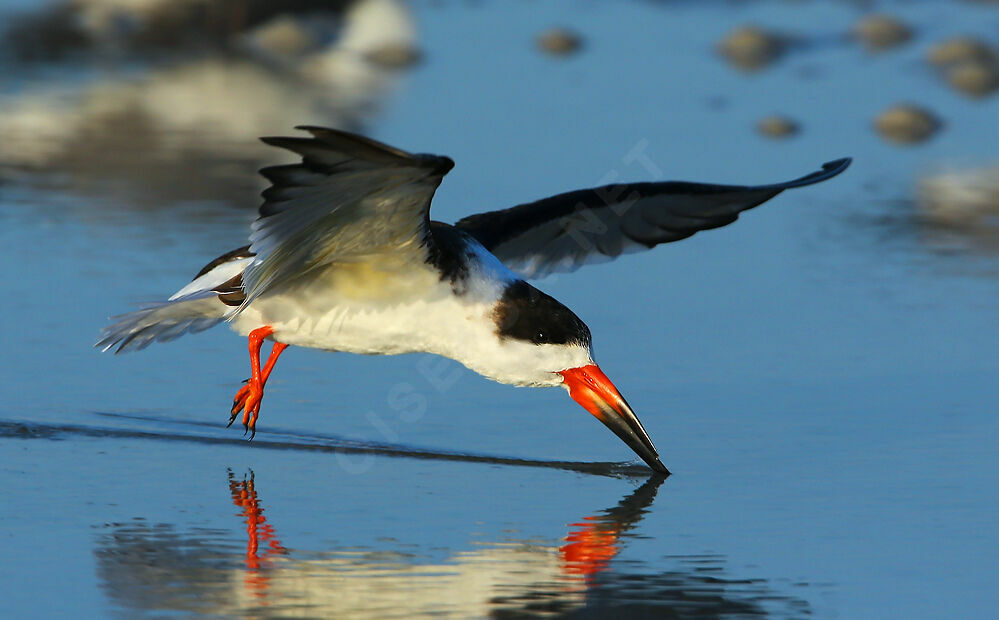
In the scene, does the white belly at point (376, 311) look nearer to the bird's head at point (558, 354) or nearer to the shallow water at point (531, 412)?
the bird's head at point (558, 354)

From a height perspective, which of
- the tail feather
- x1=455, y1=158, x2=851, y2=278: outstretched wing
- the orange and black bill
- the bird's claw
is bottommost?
the bird's claw

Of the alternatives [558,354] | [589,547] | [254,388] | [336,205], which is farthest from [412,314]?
[589,547]

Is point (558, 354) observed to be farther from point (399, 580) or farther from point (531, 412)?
point (399, 580)

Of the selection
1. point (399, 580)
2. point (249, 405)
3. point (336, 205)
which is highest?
point (336, 205)

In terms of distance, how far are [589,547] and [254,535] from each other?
42.3 inches

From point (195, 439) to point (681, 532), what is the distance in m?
1.98

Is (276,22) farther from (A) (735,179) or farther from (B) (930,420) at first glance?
(B) (930,420)

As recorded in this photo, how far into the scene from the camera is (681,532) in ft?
18.9

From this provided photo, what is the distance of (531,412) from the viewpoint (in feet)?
23.1

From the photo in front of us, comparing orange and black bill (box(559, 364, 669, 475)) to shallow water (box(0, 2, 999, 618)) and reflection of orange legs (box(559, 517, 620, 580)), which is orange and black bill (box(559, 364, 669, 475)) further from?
reflection of orange legs (box(559, 517, 620, 580))

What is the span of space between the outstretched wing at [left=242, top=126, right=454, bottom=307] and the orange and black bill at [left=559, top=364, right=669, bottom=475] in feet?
2.64

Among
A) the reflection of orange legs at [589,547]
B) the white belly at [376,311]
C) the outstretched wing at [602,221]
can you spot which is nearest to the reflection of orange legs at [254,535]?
the white belly at [376,311]

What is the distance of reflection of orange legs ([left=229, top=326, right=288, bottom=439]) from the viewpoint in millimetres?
6395

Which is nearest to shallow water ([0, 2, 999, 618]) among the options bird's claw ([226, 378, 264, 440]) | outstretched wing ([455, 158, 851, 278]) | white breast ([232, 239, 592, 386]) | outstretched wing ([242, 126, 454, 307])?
bird's claw ([226, 378, 264, 440])
